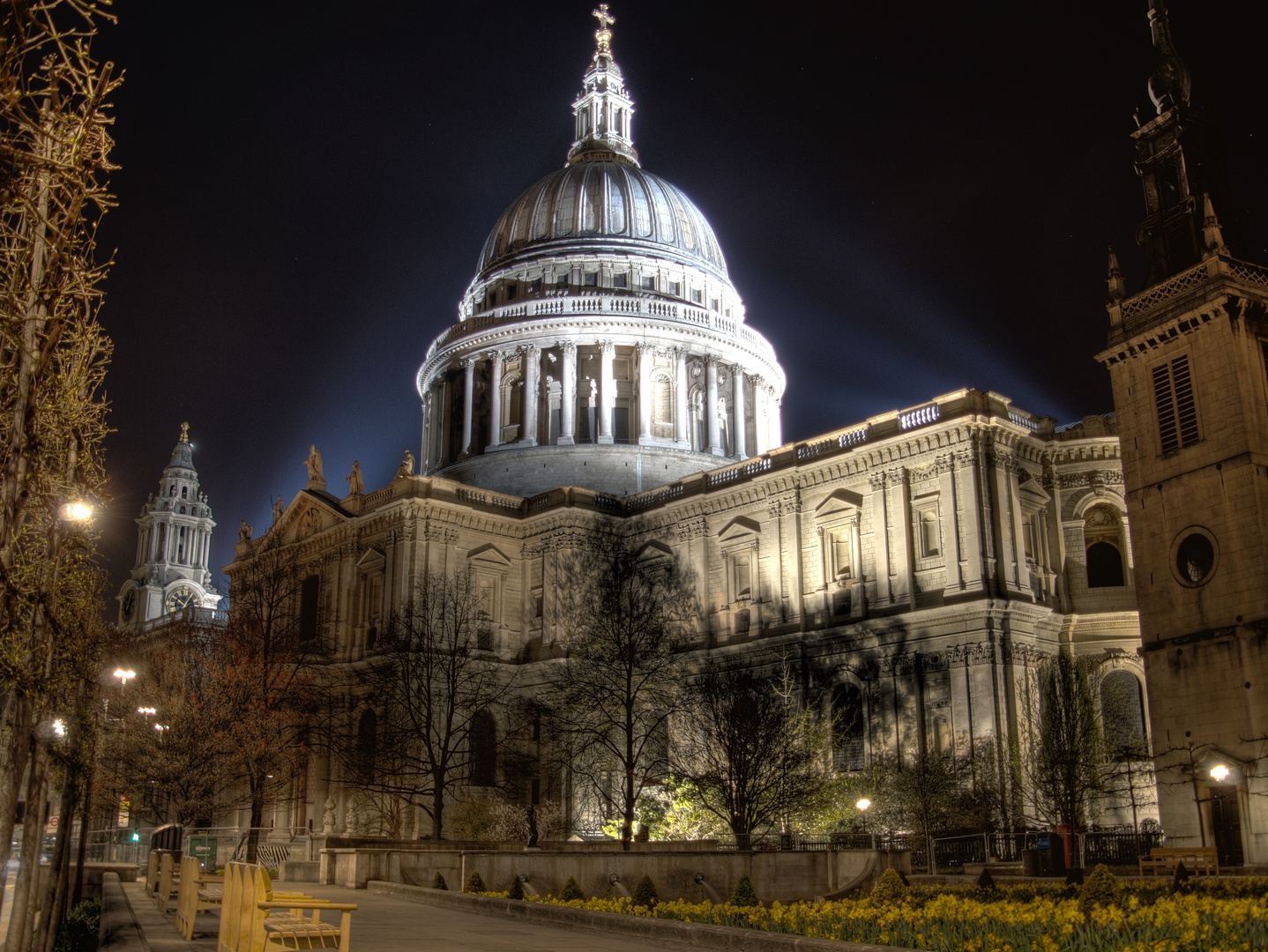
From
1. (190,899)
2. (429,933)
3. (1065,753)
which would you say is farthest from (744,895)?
(1065,753)

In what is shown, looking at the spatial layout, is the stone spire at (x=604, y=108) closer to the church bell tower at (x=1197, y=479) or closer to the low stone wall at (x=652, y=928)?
the church bell tower at (x=1197, y=479)

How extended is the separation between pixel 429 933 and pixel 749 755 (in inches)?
838

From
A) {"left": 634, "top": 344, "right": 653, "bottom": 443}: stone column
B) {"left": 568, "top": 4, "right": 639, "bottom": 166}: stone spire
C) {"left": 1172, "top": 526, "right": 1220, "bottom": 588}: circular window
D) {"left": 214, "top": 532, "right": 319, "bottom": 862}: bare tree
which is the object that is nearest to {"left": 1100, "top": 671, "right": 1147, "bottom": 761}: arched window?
{"left": 1172, "top": 526, "right": 1220, "bottom": 588}: circular window

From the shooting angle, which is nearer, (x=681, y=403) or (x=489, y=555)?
(x=489, y=555)

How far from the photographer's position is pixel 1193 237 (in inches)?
1534

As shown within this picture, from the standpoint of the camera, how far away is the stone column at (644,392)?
67938 mm

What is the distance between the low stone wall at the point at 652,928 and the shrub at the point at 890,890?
9.58ft

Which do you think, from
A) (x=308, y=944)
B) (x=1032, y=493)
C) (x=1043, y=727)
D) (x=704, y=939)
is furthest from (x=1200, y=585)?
(x=308, y=944)

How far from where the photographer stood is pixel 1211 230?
36.9 meters

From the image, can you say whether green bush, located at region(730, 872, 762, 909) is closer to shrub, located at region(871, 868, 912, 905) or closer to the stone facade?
shrub, located at region(871, 868, 912, 905)

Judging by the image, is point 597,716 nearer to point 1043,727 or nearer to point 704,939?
point 1043,727

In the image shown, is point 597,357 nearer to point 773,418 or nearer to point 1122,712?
point 773,418

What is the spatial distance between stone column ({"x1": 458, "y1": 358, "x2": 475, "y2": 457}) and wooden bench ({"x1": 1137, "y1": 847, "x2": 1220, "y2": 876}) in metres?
47.9

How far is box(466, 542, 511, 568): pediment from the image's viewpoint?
5538cm
